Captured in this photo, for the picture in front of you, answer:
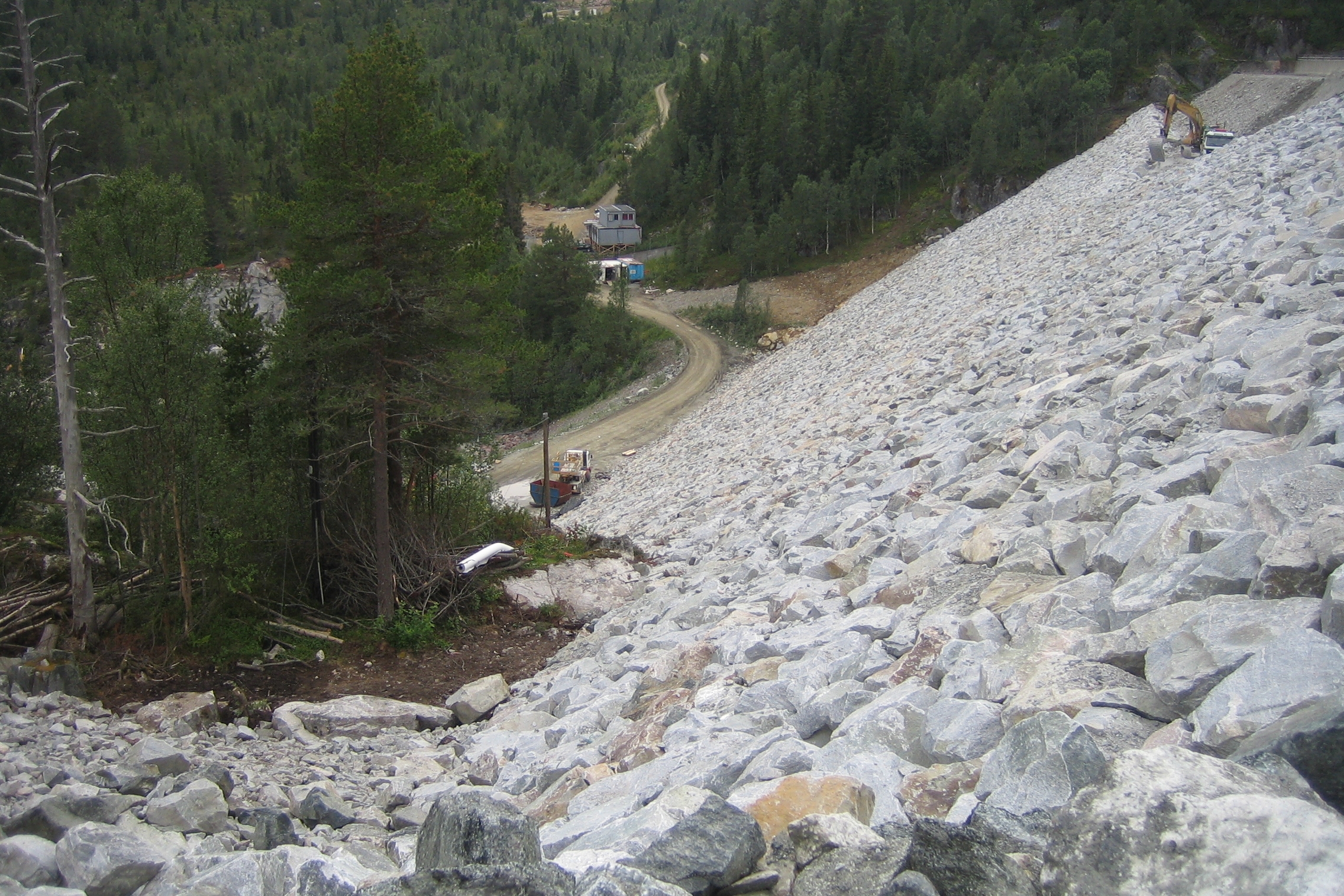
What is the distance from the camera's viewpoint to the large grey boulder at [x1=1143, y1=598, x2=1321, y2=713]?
3.79m

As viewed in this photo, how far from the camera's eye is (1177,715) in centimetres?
386

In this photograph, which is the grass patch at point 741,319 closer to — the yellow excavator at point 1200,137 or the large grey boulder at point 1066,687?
the yellow excavator at point 1200,137

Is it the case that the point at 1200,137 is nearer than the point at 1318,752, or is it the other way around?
the point at 1318,752

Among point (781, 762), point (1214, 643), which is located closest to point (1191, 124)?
point (1214, 643)

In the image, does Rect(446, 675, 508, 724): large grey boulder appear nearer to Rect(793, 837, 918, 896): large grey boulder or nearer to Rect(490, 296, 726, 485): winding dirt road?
Rect(793, 837, 918, 896): large grey boulder

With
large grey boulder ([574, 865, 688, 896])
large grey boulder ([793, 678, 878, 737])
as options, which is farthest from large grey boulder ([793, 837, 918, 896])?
large grey boulder ([793, 678, 878, 737])

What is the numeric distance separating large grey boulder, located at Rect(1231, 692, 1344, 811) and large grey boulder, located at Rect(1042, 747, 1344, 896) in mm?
107

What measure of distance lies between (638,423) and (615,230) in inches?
1475

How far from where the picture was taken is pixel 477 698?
31.4 feet

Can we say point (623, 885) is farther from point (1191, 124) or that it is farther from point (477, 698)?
point (1191, 124)

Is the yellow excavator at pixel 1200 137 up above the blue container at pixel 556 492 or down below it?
above

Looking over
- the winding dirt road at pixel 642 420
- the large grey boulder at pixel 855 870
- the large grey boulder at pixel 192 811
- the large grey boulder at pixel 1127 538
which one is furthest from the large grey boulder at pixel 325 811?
the winding dirt road at pixel 642 420

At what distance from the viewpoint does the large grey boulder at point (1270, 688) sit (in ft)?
10.9

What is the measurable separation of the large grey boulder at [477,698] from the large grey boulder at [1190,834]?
7.49 meters
